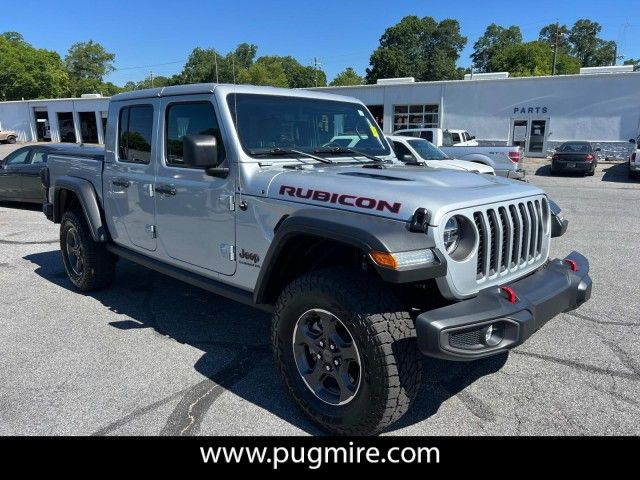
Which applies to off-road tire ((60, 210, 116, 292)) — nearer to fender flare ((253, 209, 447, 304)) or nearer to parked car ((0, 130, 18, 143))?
fender flare ((253, 209, 447, 304))

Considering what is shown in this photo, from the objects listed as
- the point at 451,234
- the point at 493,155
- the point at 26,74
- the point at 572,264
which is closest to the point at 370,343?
the point at 451,234

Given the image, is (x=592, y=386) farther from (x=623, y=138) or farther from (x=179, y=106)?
(x=623, y=138)

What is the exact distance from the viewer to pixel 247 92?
3494 millimetres

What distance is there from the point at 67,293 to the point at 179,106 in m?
2.74

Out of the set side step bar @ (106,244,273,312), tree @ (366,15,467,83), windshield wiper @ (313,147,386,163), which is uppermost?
tree @ (366,15,467,83)

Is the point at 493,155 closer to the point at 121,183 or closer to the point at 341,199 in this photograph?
the point at 121,183

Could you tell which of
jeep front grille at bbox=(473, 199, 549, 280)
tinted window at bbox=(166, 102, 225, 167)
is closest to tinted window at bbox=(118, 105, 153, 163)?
tinted window at bbox=(166, 102, 225, 167)

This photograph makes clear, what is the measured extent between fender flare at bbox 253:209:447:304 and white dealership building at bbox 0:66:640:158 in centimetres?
2392

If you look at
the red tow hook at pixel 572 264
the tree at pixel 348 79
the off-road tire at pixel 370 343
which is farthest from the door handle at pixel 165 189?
the tree at pixel 348 79

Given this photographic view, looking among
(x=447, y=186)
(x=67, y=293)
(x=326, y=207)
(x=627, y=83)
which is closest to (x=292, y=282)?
(x=326, y=207)

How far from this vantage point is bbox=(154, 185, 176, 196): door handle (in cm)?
372

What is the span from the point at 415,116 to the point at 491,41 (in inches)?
3110

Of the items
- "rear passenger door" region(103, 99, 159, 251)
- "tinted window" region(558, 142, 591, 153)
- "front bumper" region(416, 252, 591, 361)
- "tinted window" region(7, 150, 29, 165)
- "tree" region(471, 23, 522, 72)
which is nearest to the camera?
"front bumper" region(416, 252, 591, 361)

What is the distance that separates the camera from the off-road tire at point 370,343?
2.42 m
